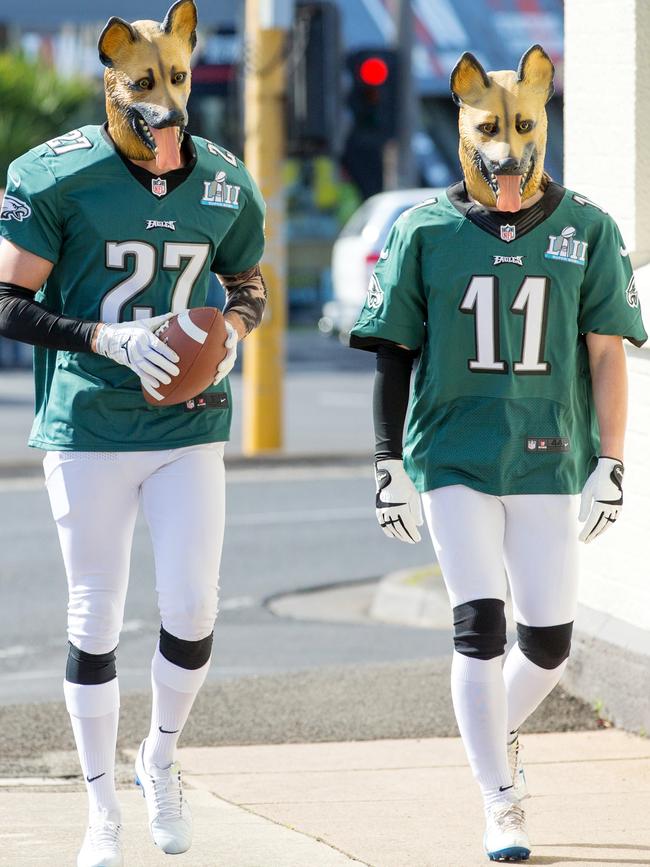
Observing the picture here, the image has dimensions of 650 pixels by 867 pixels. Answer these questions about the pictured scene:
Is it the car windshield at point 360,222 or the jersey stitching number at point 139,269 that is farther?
the car windshield at point 360,222

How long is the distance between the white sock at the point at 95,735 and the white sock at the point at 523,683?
1103 mm

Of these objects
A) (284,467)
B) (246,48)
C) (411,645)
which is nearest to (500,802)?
(411,645)

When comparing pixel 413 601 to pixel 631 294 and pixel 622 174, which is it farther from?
pixel 631 294

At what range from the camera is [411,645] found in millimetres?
8531

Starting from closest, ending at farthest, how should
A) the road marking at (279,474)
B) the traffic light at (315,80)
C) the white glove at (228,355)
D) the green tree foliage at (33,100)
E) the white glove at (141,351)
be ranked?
the white glove at (141,351)
the white glove at (228,355)
the road marking at (279,474)
the traffic light at (315,80)
the green tree foliage at (33,100)

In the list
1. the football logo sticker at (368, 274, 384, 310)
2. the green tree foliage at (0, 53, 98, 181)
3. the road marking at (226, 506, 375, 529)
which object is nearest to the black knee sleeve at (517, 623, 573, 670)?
the football logo sticker at (368, 274, 384, 310)

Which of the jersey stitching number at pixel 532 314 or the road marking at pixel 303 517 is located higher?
the jersey stitching number at pixel 532 314

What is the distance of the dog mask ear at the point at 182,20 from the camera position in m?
4.57

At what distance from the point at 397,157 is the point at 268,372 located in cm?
657

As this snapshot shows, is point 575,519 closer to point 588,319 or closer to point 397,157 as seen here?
point 588,319

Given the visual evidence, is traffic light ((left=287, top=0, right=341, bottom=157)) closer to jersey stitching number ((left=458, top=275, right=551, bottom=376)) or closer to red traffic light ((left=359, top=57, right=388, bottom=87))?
red traffic light ((left=359, top=57, right=388, bottom=87))

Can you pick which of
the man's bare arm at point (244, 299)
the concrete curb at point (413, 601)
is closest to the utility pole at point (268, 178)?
the concrete curb at point (413, 601)

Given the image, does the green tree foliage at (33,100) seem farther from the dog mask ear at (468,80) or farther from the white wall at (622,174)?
the dog mask ear at (468,80)

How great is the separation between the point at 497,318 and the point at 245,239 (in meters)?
0.76
